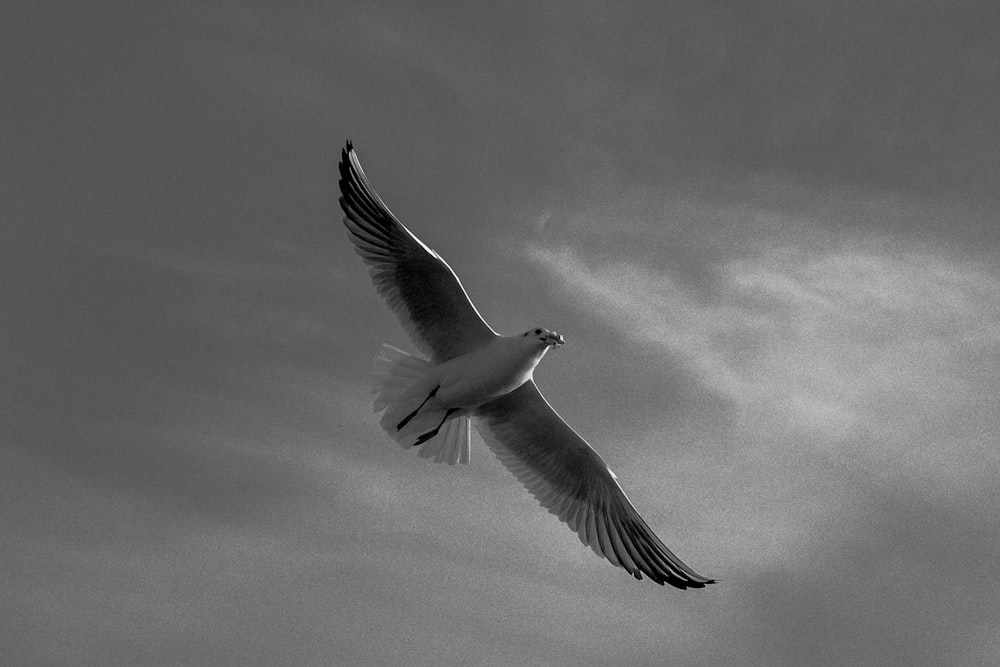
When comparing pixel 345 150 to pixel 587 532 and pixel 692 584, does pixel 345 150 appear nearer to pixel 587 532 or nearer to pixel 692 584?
pixel 587 532

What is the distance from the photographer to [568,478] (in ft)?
49.4

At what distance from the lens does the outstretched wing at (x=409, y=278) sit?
14.2 meters

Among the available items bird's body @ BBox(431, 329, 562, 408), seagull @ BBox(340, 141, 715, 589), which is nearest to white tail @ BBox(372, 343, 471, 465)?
seagull @ BBox(340, 141, 715, 589)

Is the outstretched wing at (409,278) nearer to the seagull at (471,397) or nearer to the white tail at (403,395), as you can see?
the seagull at (471,397)

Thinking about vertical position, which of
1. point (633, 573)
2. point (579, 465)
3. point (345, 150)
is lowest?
point (633, 573)

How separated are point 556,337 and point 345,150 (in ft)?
11.9

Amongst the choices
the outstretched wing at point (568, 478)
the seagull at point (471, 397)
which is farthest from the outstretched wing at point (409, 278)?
the outstretched wing at point (568, 478)

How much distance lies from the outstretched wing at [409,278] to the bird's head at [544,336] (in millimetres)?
691

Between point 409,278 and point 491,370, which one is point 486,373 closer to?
point 491,370

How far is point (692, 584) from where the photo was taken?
14109mm

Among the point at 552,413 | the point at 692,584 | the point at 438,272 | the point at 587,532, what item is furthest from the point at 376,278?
the point at 692,584

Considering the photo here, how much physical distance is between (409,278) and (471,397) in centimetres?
168

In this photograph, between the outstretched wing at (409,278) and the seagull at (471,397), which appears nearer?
the seagull at (471,397)

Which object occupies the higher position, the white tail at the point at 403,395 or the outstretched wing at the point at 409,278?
the outstretched wing at the point at 409,278
